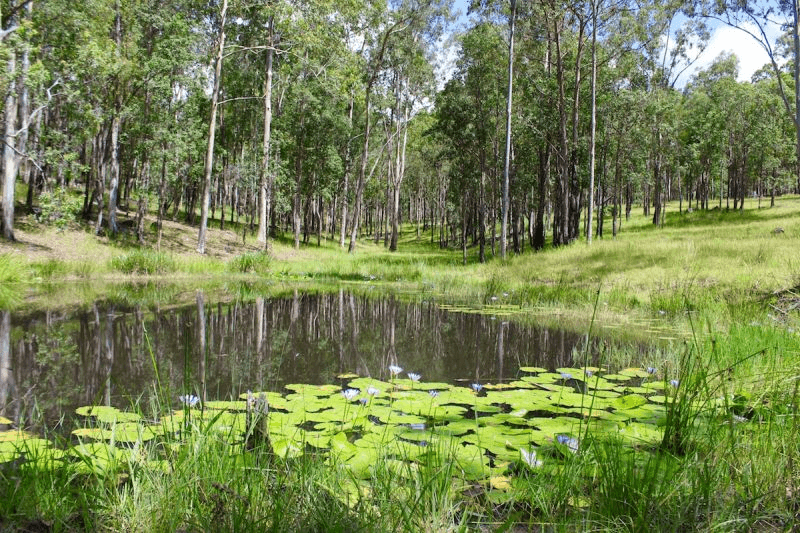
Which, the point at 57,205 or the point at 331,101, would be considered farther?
the point at 331,101

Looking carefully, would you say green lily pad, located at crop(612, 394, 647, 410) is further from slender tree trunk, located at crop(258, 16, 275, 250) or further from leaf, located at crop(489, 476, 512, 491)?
slender tree trunk, located at crop(258, 16, 275, 250)

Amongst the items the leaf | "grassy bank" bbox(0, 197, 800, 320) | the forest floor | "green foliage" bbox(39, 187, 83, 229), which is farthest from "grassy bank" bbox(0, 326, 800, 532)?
"green foliage" bbox(39, 187, 83, 229)

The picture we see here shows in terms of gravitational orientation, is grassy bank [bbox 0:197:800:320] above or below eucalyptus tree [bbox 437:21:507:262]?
below

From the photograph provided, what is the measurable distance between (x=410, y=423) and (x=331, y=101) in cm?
3284

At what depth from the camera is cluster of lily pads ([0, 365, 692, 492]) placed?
193 cm

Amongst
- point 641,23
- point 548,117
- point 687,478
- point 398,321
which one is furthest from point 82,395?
point 641,23

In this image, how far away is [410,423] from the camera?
2.55 metres

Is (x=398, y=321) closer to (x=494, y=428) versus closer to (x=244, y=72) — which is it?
(x=494, y=428)

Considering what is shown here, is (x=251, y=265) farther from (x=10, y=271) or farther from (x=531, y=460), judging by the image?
(x=531, y=460)

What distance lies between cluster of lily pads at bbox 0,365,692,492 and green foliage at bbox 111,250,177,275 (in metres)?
11.7

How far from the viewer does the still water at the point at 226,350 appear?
3.10m

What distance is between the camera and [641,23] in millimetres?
24641

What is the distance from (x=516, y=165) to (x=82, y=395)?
3265cm

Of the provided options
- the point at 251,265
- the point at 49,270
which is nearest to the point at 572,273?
the point at 251,265
